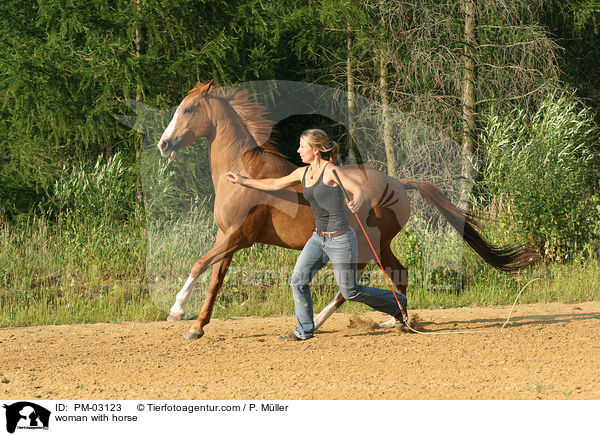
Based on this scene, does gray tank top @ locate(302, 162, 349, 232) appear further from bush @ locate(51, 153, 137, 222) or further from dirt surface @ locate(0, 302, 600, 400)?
bush @ locate(51, 153, 137, 222)

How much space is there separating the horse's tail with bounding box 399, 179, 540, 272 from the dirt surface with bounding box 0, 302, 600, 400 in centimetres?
69

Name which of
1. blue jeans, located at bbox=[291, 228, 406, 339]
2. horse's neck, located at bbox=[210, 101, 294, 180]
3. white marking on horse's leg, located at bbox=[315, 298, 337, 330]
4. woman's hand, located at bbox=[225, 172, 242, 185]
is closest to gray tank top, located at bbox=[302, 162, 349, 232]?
blue jeans, located at bbox=[291, 228, 406, 339]

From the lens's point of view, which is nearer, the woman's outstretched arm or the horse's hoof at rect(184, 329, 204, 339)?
the woman's outstretched arm

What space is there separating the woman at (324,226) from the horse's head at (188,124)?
28.3 inches

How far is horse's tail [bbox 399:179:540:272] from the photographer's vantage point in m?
7.73

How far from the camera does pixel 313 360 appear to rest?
618 centimetres

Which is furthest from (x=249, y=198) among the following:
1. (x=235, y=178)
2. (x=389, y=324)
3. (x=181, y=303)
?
(x=389, y=324)

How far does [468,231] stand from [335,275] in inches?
82.1

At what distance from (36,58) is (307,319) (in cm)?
851

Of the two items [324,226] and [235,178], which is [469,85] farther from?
[324,226]

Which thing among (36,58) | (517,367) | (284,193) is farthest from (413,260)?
(36,58)

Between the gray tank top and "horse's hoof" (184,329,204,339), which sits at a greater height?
the gray tank top

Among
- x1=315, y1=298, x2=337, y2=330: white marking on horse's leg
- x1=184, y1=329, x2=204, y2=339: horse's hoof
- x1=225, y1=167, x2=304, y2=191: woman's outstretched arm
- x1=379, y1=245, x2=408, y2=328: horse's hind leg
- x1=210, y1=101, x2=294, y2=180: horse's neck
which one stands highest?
x1=210, y1=101, x2=294, y2=180: horse's neck
